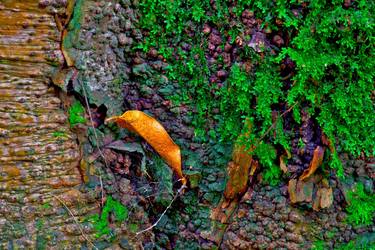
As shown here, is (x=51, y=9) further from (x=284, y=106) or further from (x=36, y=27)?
(x=284, y=106)

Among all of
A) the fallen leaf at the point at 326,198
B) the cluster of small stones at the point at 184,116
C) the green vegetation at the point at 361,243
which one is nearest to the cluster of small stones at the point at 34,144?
the cluster of small stones at the point at 184,116

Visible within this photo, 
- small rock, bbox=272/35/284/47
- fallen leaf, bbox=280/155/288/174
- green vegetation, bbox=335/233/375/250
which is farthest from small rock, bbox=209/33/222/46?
green vegetation, bbox=335/233/375/250

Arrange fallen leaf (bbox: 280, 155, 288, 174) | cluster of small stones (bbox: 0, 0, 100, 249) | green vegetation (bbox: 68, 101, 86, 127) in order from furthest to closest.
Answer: fallen leaf (bbox: 280, 155, 288, 174) → green vegetation (bbox: 68, 101, 86, 127) → cluster of small stones (bbox: 0, 0, 100, 249)

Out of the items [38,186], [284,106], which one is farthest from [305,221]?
[38,186]

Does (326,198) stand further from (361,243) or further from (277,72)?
(277,72)

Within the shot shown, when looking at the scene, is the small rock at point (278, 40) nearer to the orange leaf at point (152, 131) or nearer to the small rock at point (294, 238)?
the orange leaf at point (152, 131)

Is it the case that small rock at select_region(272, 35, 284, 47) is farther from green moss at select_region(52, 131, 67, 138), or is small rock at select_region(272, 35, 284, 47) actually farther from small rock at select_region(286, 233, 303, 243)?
green moss at select_region(52, 131, 67, 138)
